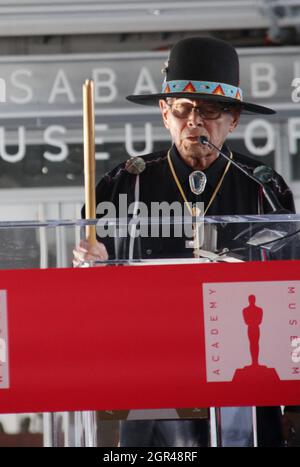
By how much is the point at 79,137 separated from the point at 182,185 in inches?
148

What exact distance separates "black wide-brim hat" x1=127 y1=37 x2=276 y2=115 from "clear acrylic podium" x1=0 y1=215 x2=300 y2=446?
0.55 metres

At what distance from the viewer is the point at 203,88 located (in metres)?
2.27

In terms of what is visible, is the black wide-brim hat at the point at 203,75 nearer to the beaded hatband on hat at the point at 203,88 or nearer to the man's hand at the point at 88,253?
the beaded hatband on hat at the point at 203,88

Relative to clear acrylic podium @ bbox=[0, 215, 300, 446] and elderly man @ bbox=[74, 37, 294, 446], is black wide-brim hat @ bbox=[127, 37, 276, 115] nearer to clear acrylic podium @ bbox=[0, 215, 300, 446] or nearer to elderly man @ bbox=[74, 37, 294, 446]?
elderly man @ bbox=[74, 37, 294, 446]

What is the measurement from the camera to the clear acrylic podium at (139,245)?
1.70 metres

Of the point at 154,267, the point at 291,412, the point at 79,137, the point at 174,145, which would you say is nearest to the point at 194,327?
the point at 154,267

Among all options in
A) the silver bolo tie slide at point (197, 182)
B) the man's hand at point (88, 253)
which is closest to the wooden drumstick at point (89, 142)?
the man's hand at point (88, 253)

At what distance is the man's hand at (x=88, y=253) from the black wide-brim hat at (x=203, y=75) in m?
0.60

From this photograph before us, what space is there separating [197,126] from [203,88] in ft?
0.29

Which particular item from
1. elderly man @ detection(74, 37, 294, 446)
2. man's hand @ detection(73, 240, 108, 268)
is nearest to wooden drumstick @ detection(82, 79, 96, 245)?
man's hand @ detection(73, 240, 108, 268)

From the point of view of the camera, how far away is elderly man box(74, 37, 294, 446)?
7.10 feet

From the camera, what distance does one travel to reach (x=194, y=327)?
1692 millimetres

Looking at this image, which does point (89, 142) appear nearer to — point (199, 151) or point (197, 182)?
point (197, 182)
